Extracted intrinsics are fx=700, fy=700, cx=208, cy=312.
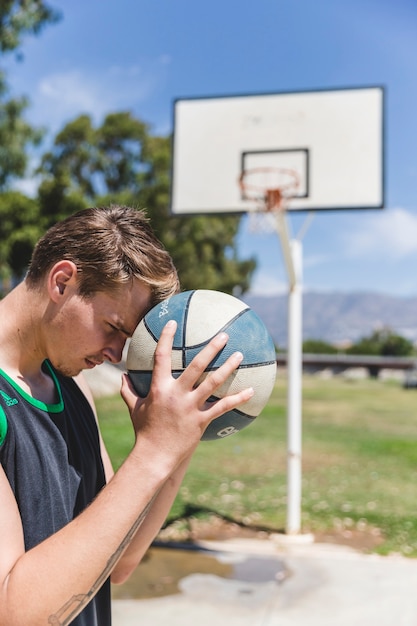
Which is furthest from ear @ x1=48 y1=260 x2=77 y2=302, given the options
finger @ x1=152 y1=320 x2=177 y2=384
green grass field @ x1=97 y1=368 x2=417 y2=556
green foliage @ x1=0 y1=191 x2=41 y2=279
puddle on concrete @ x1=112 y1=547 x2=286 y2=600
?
green foliage @ x1=0 y1=191 x2=41 y2=279

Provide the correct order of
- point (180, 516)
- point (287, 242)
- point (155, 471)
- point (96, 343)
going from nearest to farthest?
point (155, 471)
point (96, 343)
point (287, 242)
point (180, 516)

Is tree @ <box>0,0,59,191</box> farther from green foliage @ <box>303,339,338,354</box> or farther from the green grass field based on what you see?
green foliage @ <box>303,339,338,354</box>

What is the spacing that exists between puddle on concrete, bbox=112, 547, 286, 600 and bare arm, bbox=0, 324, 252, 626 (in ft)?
12.8

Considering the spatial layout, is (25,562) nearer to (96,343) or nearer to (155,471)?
(155,471)

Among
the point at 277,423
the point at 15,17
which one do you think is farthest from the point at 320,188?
the point at 15,17

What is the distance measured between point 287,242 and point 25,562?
5.70 meters

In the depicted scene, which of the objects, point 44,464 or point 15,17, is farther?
point 15,17

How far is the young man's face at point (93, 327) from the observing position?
1669 millimetres

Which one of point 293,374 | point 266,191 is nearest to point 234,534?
point 293,374

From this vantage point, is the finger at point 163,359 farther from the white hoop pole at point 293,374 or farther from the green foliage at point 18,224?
the green foliage at point 18,224

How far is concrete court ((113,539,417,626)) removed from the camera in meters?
4.72

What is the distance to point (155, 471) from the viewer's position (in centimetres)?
146

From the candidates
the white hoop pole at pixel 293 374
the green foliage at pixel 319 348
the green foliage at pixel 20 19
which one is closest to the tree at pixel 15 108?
the green foliage at pixel 20 19

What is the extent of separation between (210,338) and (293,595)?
3926mm
